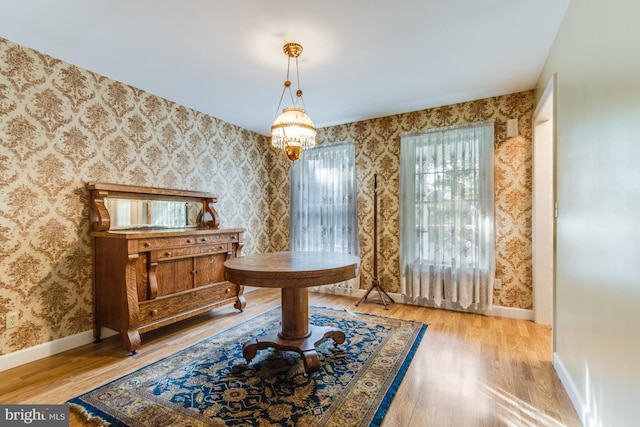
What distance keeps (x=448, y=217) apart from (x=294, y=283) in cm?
228

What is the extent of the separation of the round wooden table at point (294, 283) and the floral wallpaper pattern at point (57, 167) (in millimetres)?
1509

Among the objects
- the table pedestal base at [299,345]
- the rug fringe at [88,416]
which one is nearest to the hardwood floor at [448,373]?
the rug fringe at [88,416]

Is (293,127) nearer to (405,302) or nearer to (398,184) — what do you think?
(398,184)

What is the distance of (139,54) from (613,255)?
3193 mm

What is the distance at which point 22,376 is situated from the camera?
199 centimetres

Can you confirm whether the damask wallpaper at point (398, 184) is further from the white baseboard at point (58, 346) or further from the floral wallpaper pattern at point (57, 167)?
the floral wallpaper pattern at point (57, 167)

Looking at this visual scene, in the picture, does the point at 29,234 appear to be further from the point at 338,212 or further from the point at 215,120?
the point at 338,212

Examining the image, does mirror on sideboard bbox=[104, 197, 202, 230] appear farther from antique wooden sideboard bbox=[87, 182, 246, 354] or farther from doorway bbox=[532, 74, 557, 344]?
doorway bbox=[532, 74, 557, 344]

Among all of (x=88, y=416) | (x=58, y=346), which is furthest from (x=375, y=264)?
(x=58, y=346)

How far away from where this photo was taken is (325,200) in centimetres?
410

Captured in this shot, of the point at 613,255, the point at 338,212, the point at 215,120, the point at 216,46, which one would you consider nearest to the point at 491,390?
the point at 613,255

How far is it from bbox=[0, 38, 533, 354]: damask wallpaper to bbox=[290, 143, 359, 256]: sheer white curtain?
5.8 inches

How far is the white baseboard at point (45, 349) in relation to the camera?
2109 millimetres

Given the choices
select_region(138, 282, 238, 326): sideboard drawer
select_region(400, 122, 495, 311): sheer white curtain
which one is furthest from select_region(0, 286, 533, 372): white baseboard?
select_region(138, 282, 238, 326): sideboard drawer
